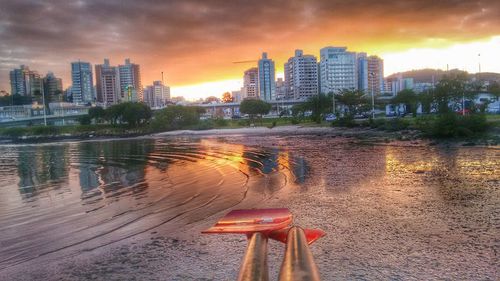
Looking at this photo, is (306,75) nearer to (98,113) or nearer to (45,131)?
(98,113)

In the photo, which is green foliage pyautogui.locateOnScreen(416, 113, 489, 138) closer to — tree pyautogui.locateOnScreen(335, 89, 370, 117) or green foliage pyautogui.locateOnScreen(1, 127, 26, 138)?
tree pyautogui.locateOnScreen(335, 89, 370, 117)

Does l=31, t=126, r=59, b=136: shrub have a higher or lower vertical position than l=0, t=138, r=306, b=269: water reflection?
higher

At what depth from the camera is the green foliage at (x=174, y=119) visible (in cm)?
8955

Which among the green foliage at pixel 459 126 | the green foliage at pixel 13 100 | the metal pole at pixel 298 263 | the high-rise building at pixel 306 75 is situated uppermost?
the high-rise building at pixel 306 75

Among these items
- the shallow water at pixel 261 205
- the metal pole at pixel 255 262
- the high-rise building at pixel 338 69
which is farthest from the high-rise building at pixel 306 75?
the metal pole at pixel 255 262

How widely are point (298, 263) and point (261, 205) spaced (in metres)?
7.73

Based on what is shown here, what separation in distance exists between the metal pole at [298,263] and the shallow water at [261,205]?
1.37 meters

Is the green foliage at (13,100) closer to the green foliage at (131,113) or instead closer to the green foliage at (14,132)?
the green foliage at (14,132)

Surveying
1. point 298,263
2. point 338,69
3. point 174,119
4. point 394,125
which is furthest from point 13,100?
point 298,263

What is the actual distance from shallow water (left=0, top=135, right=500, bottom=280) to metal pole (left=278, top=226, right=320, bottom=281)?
1.37 meters

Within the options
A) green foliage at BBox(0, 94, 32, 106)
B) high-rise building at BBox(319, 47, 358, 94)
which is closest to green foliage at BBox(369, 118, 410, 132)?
high-rise building at BBox(319, 47, 358, 94)

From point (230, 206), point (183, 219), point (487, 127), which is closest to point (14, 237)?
point (183, 219)

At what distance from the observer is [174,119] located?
92.8m

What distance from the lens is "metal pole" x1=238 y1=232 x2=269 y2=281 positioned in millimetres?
4473
